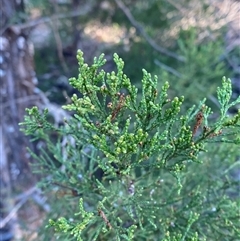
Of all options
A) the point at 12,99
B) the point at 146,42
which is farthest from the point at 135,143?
the point at 146,42

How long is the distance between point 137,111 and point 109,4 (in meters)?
2.24

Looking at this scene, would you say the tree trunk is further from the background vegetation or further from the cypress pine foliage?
the cypress pine foliage

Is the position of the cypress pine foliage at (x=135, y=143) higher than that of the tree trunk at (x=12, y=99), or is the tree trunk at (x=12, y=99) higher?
the tree trunk at (x=12, y=99)

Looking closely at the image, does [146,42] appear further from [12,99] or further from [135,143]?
[135,143]

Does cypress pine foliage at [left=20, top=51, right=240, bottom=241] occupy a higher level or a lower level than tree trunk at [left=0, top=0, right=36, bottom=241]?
lower

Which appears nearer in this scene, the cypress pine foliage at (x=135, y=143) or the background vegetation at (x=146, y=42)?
the cypress pine foliage at (x=135, y=143)

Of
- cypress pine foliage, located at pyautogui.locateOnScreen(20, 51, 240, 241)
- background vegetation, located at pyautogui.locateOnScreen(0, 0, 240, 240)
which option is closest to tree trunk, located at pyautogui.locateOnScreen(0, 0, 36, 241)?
background vegetation, located at pyautogui.locateOnScreen(0, 0, 240, 240)

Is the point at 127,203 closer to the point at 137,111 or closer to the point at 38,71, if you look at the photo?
the point at 137,111

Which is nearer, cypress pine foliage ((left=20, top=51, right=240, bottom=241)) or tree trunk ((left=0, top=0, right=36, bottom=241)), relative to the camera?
cypress pine foliage ((left=20, top=51, right=240, bottom=241))

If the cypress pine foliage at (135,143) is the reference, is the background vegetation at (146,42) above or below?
above

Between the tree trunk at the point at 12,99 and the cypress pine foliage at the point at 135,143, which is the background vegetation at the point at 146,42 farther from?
the cypress pine foliage at the point at 135,143

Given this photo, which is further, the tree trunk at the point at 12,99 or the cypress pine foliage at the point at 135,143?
the tree trunk at the point at 12,99

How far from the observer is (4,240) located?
214 cm

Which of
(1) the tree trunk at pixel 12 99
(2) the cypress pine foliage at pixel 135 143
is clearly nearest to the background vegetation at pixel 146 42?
(1) the tree trunk at pixel 12 99
